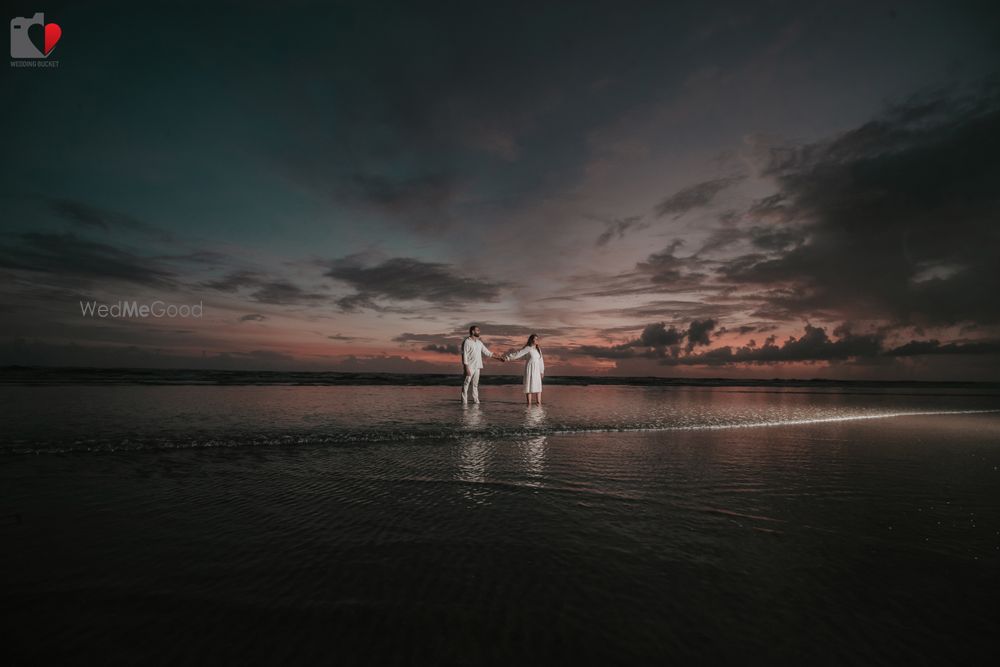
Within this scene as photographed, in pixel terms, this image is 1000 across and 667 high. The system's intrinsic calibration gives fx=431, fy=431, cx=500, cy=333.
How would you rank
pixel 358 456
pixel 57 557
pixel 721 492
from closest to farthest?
pixel 57 557 → pixel 721 492 → pixel 358 456

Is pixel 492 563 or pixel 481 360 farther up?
pixel 481 360

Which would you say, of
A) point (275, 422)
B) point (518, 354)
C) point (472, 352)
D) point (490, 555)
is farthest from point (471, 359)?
point (490, 555)

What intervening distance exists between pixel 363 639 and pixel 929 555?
181 inches

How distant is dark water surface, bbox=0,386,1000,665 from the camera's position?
2.41 meters

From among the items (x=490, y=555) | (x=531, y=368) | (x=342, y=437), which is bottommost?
(x=490, y=555)

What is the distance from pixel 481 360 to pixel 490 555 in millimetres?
13670

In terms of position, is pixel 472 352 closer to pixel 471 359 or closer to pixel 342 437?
pixel 471 359

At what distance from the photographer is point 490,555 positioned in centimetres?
351

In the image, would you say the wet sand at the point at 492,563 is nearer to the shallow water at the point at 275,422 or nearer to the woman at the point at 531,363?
the shallow water at the point at 275,422

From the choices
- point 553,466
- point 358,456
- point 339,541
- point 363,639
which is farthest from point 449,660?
point 358,456

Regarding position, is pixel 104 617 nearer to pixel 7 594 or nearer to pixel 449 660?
pixel 7 594

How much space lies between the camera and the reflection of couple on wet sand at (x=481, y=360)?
16.6m

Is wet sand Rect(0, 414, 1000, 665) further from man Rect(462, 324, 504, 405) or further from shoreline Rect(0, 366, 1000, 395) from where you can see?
shoreline Rect(0, 366, 1000, 395)

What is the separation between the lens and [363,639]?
239 centimetres
